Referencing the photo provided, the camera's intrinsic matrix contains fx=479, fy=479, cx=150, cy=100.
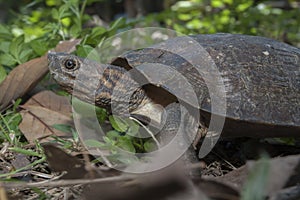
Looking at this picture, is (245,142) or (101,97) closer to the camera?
(101,97)

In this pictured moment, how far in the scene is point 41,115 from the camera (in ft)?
8.10

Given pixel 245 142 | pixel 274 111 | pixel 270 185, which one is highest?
pixel 270 185

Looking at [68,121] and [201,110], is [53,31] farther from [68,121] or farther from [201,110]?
[201,110]

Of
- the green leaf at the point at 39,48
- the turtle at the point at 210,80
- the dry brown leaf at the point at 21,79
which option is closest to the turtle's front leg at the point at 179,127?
the turtle at the point at 210,80

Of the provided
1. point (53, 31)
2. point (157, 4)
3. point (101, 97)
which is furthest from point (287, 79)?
point (157, 4)

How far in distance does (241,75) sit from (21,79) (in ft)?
3.96

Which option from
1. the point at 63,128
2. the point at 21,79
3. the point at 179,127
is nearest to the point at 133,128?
the point at 179,127

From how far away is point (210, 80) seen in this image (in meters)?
2.00

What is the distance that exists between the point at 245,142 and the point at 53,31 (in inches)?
57.4

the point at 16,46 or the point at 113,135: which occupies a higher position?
the point at 16,46

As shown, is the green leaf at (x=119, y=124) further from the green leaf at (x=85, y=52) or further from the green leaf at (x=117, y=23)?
the green leaf at (x=117, y=23)

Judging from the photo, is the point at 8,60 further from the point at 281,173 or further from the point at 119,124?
the point at 281,173

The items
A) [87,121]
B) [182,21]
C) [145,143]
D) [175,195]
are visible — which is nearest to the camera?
[175,195]

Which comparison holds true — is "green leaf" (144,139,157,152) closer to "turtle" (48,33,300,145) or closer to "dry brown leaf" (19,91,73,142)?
"turtle" (48,33,300,145)
